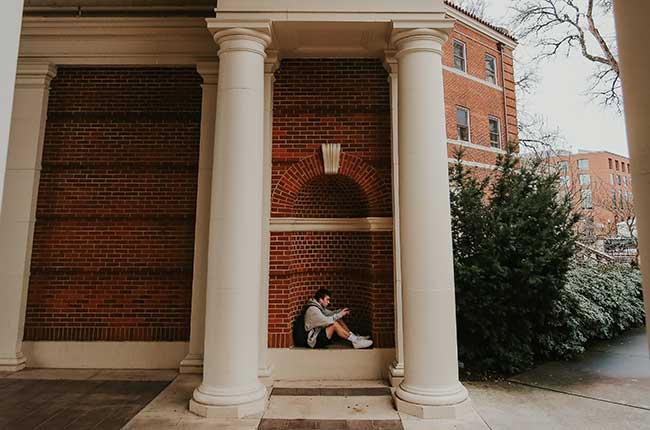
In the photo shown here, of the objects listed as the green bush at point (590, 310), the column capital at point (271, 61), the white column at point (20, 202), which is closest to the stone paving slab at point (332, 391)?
the green bush at point (590, 310)

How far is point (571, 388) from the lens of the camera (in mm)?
5871

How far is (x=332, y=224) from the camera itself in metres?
6.88

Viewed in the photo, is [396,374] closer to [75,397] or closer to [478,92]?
[75,397]

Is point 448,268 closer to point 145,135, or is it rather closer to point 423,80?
point 423,80

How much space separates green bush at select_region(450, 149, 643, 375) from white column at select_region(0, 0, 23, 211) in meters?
6.46

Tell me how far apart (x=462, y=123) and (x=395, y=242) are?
12.2 meters

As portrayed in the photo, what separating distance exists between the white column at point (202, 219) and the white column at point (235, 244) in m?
1.56

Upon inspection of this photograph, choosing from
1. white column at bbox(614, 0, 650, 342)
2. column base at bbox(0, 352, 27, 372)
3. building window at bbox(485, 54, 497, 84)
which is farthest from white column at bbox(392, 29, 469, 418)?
building window at bbox(485, 54, 497, 84)

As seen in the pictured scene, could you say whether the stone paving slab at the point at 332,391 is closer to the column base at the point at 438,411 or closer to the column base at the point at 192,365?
the column base at the point at 438,411

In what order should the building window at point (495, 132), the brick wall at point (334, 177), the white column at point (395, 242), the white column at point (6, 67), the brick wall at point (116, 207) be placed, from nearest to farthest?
1. the white column at point (6, 67)
2. the white column at point (395, 242)
3. the brick wall at point (334, 177)
4. the brick wall at point (116, 207)
5. the building window at point (495, 132)

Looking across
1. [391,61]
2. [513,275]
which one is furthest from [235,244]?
[513,275]

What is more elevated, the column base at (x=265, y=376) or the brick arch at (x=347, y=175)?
the brick arch at (x=347, y=175)

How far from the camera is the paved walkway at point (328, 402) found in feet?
15.1

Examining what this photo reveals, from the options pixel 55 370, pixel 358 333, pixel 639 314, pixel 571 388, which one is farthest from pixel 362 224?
pixel 639 314
